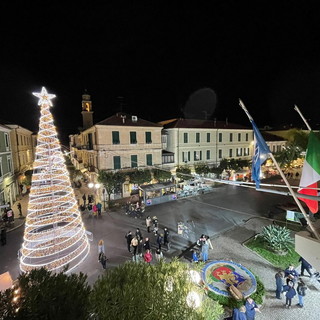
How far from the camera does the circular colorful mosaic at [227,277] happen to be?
883 cm

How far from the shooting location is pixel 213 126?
105ft

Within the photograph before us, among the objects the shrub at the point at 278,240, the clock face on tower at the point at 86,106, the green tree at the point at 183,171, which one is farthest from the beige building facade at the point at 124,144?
the shrub at the point at 278,240

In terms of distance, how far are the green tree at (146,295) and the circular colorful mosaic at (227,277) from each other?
325 cm

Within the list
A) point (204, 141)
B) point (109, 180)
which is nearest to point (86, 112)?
point (109, 180)

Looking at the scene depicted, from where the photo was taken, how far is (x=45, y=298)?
402cm

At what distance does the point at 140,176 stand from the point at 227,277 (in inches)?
589

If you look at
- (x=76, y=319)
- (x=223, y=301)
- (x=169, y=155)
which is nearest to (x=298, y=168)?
(x=169, y=155)

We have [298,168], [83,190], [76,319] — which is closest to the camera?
[76,319]

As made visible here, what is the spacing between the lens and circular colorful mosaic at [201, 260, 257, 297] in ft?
29.0

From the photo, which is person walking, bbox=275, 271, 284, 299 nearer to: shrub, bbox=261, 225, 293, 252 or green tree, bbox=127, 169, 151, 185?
shrub, bbox=261, 225, 293, 252

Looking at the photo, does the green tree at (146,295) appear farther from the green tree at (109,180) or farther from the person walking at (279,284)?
the green tree at (109,180)

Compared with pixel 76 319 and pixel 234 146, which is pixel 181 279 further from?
pixel 234 146

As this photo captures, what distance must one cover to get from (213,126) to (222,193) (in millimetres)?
12140

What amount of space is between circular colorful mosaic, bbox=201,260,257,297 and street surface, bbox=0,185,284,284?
2.75m
